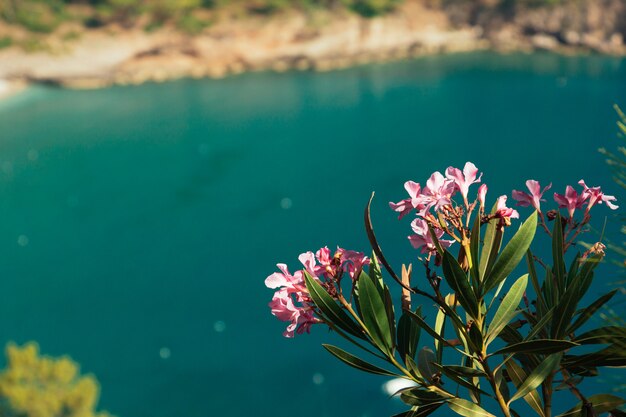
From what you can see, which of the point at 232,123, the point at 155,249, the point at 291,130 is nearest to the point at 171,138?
the point at 232,123

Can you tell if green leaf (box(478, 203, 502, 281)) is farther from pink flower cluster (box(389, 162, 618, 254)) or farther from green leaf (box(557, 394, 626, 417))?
green leaf (box(557, 394, 626, 417))

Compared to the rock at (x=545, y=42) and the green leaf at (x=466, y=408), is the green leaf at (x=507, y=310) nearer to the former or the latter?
the green leaf at (x=466, y=408)

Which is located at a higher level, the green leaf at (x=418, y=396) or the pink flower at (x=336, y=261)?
the pink flower at (x=336, y=261)

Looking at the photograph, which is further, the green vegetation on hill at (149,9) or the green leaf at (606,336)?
the green vegetation on hill at (149,9)

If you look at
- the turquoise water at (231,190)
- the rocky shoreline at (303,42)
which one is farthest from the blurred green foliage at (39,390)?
the rocky shoreline at (303,42)

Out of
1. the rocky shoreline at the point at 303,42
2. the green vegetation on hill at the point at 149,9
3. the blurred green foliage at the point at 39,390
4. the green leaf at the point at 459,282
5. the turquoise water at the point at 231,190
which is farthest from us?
the green vegetation on hill at the point at 149,9

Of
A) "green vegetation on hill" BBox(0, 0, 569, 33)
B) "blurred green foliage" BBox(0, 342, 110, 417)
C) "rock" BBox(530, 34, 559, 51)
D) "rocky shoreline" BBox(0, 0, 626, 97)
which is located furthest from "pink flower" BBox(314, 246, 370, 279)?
"green vegetation on hill" BBox(0, 0, 569, 33)

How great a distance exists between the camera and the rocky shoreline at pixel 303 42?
11078 millimetres

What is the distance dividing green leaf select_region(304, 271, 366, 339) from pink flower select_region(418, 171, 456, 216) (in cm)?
11

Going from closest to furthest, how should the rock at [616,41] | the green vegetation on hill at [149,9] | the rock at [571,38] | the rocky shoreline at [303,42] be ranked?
the rock at [616,41], the rocky shoreline at [303,42], the rock at [571,38], the green vegetation on hill at [149,9]

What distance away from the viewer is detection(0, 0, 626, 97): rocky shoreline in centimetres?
1108

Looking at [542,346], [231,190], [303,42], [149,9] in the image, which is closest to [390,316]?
[542,346]

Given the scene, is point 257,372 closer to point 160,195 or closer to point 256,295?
point 256,295

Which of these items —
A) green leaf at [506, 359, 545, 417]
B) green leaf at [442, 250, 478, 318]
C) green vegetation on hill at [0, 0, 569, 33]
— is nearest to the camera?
green leaf at [442, 250, 478, 318]
